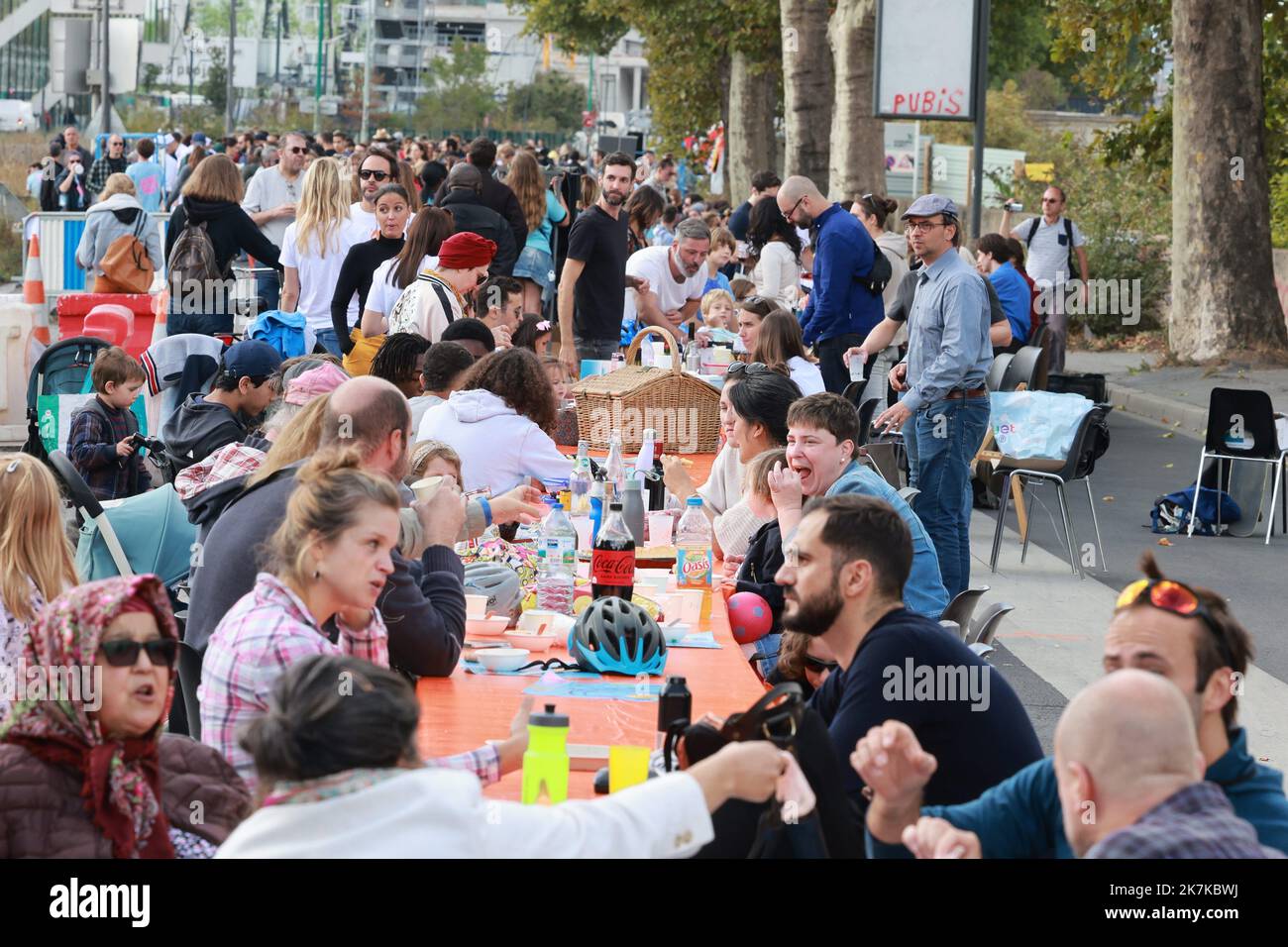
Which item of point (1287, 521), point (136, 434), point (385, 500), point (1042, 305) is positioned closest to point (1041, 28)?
point (1042, 305)

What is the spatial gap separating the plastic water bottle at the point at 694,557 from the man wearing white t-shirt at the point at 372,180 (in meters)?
5.42

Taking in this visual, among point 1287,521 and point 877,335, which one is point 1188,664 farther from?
point 1287,521

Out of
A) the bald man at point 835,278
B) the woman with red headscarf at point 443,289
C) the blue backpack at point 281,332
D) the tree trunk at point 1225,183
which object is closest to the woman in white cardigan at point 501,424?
the woman with red headscarf at point 443,289

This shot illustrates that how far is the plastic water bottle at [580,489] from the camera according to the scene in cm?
677

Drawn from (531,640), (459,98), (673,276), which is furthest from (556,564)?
(459,98)

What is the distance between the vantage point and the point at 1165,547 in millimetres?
11016

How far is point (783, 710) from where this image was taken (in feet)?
11.2

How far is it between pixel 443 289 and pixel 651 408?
140 centimetres

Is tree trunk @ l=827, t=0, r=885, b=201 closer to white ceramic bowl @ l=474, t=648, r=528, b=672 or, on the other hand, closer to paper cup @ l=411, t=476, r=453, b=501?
paper cup @ l=411, t=476, r=453, b=501

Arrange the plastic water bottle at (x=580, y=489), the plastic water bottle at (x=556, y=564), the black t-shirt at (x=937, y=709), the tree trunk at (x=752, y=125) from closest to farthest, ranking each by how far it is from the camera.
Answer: the black t-shirt at (x=937, y=709)
the plastic water bottle at (x=556, y=564)
the plastic water bottle at (x=580, y=489)
the tree trunk at (x=752, y=125)

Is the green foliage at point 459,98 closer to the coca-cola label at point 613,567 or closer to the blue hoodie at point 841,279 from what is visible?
the blue hoodie at point 841,279

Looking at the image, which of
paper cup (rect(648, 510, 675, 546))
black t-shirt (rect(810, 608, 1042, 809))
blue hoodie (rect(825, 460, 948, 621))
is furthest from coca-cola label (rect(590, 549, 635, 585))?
black t-shirt (rect(810, 608, 1042, 809))

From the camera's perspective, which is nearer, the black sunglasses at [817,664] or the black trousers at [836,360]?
the black sunglasses at [817,664]

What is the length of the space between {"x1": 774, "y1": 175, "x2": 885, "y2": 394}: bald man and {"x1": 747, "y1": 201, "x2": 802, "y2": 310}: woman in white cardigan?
3.19 meters
